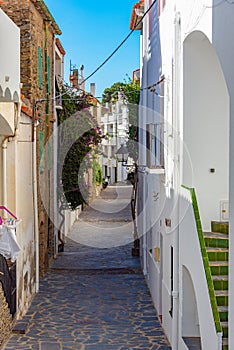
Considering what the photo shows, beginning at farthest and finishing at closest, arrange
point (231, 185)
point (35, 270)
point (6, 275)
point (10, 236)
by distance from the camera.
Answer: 1. point (35, 270)
2. point (6, 275)
3. point (10, 236)
4. point (231, 185)

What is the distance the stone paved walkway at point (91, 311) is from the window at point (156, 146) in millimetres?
3880

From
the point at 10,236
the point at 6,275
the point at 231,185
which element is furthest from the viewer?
the point at 6,275

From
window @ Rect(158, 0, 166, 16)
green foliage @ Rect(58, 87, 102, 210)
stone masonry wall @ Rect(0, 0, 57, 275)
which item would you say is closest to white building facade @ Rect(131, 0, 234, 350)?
window @ Rect(158, 0, 166, 16)

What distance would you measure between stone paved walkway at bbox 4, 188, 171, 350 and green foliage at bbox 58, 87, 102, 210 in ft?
9.75

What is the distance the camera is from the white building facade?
7762 mm

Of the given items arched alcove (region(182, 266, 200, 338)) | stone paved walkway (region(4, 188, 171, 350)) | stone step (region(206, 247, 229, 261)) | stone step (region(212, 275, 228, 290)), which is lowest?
stone paved walkway (region(4, 188, 171, 350))

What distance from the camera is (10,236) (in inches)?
432

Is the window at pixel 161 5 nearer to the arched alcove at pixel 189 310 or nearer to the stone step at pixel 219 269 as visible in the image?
the arched alcove at pixel 189 310

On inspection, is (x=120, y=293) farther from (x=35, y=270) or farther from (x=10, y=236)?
(x=10, y=236)

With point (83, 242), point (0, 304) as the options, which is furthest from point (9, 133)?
point (83, 242)

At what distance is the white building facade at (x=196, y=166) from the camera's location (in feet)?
25.5

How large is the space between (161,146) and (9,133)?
3.73 meters

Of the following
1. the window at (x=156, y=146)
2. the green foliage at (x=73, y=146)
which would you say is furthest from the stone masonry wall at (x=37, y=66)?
the window at (x=156, y=146)

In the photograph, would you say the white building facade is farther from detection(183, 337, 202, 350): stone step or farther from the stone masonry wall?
the stone masonry wall
